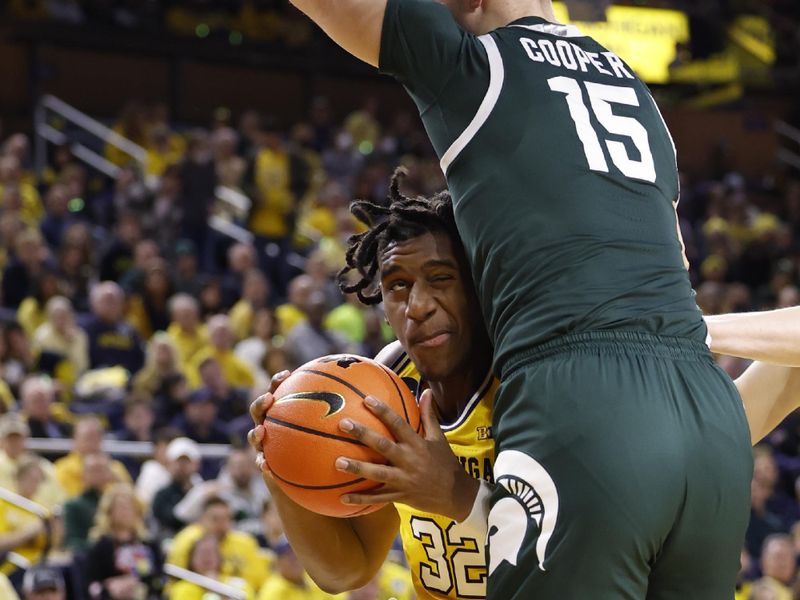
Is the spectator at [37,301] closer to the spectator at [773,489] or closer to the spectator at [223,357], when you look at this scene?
the spectator at [223,357]

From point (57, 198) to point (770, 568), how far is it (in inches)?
262

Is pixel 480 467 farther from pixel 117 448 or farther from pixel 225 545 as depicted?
pixel 117 448

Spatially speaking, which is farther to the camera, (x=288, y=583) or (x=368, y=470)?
(x=288, y=583)

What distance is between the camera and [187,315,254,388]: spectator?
9.93 meters

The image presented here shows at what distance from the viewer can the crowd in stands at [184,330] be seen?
7.73 metres

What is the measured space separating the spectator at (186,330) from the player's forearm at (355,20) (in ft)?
25.1

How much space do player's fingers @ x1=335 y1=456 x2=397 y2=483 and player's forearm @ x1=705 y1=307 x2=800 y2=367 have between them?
2.83ft

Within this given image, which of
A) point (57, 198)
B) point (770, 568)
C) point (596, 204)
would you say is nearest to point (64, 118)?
point (57, 198)

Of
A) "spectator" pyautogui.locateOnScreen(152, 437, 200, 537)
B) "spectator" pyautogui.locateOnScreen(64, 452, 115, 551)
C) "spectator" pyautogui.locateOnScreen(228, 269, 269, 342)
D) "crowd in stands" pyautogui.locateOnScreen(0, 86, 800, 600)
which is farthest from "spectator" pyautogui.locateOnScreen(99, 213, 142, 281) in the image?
"spectator" pyautogui.locateOnScreen(64, 452, 115, 551)

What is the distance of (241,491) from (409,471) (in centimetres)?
649

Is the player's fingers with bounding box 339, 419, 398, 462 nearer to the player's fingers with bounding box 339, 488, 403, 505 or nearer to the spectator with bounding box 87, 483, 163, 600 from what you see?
the player's fingers with bounding box 339, 488, 403, 505

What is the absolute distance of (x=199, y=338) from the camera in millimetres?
10219

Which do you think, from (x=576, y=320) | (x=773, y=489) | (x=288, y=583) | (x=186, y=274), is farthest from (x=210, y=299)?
(x=576, y=320)

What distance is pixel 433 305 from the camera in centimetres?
281
